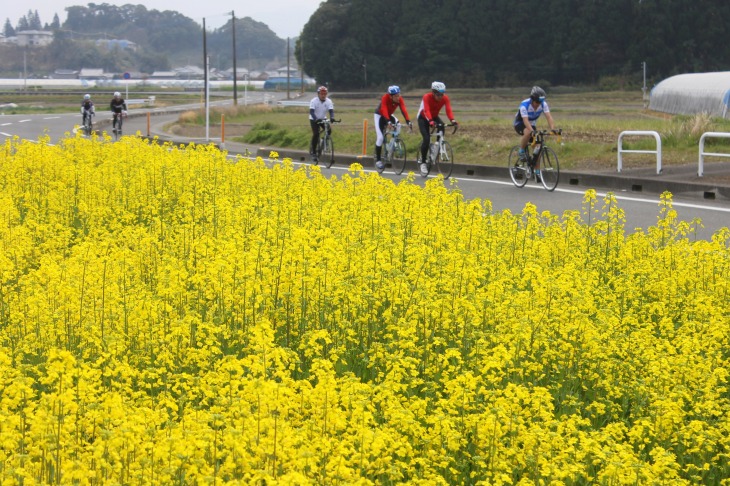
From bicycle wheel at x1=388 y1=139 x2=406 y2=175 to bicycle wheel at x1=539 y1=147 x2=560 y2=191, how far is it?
4.53 metres

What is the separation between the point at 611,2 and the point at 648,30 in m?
3.78

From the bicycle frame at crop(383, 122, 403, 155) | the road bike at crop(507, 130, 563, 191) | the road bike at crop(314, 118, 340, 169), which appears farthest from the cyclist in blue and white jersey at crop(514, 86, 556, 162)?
the road bike at crop(314, 118, 340, 169)

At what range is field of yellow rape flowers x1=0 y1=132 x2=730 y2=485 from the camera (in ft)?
17.7

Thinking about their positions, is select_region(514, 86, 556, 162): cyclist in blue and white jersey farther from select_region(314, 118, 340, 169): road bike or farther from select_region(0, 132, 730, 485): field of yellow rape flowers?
select_region(314, 118, 340, 169): road bike

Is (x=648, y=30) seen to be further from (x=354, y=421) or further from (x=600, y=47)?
(x=354, y=421)

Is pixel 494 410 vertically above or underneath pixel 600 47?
underneath

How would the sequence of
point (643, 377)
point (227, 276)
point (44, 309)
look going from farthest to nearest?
point (227, 276), point (44, 309), point (643, 377)

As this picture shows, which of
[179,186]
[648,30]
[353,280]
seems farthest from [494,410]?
[648,30]

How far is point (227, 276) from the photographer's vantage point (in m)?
9.20

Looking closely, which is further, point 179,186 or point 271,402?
point 179,186

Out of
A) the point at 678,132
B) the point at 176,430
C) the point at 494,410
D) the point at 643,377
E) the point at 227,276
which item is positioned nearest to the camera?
the point at 176,430

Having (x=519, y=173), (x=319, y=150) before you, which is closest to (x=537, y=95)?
(x=519, y=173)

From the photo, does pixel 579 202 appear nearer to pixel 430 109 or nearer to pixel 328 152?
pixel 430 109

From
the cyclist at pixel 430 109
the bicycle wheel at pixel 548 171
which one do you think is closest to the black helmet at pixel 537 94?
the bicycle wheel at pixel 548 171
